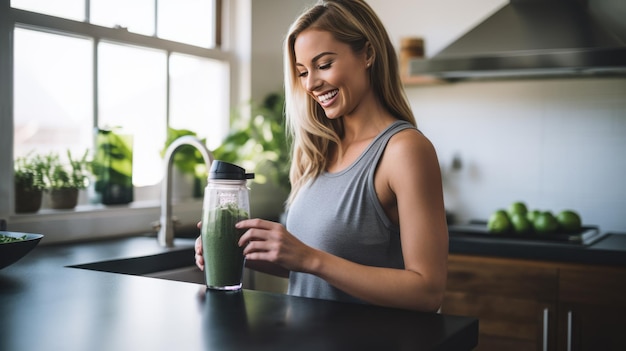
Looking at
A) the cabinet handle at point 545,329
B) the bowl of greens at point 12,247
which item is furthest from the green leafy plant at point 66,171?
the cabinet handle at point 545,329

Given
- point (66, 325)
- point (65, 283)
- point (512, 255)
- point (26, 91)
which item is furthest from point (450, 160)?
point (66, 325)

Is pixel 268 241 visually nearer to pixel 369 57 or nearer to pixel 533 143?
pixel 369 57

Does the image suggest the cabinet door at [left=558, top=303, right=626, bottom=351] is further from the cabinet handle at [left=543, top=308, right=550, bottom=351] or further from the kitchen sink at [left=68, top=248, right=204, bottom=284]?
the kitchen sink at [left=68, top=248, right=204, bottom=284]

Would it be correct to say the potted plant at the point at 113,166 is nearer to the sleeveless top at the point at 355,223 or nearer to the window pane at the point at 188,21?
the window pane at the point at 188,21

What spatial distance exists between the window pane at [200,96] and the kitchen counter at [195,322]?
1958 millimetres

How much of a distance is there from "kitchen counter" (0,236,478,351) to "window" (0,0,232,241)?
129cm

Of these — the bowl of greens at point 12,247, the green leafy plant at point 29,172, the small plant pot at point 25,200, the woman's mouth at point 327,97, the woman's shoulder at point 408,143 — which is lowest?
the bowl of greens at point 12,247

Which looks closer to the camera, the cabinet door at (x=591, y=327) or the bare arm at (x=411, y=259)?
the bare arm at (x=411, y=259)

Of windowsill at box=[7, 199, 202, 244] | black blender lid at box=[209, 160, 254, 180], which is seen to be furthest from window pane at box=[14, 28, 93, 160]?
black blender lid at box=[209, 160, 254, 180]

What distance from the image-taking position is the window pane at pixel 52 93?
103 inches

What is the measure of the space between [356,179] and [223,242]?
0.39 m

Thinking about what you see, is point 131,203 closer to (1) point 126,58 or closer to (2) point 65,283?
(1) point 126,58

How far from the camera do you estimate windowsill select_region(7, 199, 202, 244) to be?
99.7 inches

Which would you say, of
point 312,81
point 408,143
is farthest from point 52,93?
point 408,143
